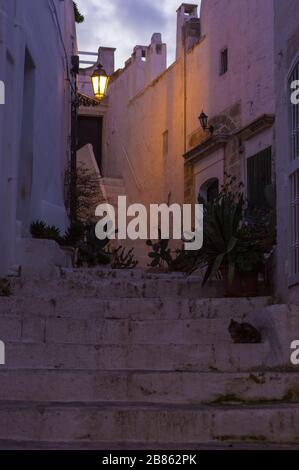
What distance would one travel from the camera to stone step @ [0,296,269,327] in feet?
20.0

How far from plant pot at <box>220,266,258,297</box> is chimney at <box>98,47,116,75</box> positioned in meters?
19.3

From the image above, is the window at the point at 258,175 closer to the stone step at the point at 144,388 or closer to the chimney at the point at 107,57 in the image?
the stone step at the point at 144,388

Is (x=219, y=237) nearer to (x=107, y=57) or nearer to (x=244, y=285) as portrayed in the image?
(x=244, y=285)

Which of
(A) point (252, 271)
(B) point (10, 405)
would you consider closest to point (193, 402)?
(B) point (10, 405)

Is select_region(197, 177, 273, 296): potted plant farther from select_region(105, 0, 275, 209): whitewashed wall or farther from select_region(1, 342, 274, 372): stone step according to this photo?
select_region(105, 0, 275, 209): whitewashed wall

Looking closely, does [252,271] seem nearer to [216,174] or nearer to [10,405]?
[10,405]

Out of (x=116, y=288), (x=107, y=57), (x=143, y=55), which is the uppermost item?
(x=107, y=57)

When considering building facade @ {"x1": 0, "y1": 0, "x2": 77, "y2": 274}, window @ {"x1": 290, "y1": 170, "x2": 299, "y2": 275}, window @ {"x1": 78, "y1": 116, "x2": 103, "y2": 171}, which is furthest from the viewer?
window @ {"x1": 78, "y1": 116, "x2": 103, "y2": 171}

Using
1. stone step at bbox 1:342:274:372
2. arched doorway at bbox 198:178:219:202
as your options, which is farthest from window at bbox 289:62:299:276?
arched doorway at bbox 198:178:219:202

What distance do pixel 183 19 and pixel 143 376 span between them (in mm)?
14772

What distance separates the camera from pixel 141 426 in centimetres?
398

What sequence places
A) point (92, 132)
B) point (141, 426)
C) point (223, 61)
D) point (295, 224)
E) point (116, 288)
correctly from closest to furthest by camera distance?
1. point (141, 426)
2. point (295, 224)
3. point (116, 288)
4. point (223, 61)
5. point (92, 132)

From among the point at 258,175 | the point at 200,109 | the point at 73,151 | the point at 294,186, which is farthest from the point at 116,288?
the point at 200,109

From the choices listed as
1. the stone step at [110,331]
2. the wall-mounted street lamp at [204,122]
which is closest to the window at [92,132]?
the wall-mounted street lamp at [204,122]
